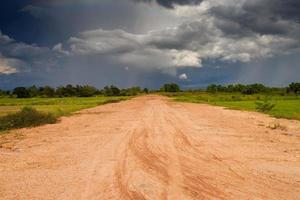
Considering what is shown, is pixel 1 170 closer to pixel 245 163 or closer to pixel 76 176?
pixel 76 176

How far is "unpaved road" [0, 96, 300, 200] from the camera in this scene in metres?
9.16

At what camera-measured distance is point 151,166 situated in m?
12.0

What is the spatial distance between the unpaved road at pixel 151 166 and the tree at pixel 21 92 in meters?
118

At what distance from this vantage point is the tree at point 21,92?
133 meters

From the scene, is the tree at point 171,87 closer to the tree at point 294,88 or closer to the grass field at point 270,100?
the tree at point 294,88

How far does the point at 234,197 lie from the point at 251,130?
47.2 feet

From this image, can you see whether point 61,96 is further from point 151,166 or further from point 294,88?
point 151,166

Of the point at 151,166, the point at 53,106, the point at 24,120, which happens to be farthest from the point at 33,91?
the point at 151,166

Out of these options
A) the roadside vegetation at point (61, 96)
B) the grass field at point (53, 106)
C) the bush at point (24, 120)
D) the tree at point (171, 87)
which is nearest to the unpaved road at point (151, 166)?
the bush at point (24, 120)

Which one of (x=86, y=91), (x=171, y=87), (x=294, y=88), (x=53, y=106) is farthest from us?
(x=171, y=87)

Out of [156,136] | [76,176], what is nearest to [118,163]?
[76,176]

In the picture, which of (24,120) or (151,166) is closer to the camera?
(151,166)

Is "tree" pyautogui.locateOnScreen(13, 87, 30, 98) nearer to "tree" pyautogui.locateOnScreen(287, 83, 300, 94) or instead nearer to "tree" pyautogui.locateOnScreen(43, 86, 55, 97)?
"tree" pyautogui.locateOnScreen(43, 86, 55, 97)

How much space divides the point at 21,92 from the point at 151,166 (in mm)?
129720
